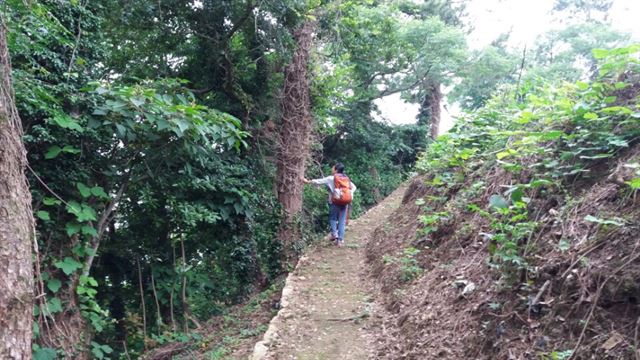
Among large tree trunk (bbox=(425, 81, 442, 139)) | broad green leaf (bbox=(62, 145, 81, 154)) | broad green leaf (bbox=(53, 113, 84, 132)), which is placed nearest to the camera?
broad green leaf (bbox=(53, 113, 84, 132))

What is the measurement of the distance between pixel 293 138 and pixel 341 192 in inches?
64.1

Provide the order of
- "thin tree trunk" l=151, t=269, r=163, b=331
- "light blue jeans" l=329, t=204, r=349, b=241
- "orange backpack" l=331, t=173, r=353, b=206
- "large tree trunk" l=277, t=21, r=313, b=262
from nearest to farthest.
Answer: "thin tree trunk" l=151, t=269, r=163, b=331 < "orange backpack" l=331, t=173, r=353, b=206 < "light blue jeans" l=329, t=204, r=349, b=241 < "large tree trunk" l=277, t=21, r=313, b=262

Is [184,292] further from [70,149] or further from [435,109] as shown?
[435,109]

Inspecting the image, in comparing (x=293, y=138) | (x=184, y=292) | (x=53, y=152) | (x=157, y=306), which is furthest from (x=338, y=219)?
(x=53, y=152)

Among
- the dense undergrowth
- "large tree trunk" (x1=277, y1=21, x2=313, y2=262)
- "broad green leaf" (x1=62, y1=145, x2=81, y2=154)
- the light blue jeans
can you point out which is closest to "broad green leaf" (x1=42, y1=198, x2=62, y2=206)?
"broad green leaf" (x1=62, y1=145, x2=81, y2=154)

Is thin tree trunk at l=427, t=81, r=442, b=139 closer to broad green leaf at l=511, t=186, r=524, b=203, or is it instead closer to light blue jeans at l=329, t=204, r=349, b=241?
light blue jeans at l=329, t=204, r=349, b=241

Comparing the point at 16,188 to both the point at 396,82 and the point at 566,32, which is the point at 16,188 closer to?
the point at 396,82

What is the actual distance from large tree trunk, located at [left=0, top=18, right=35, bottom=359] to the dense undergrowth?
121 inches

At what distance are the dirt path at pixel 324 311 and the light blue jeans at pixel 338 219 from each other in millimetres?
353

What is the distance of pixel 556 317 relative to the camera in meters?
2.84

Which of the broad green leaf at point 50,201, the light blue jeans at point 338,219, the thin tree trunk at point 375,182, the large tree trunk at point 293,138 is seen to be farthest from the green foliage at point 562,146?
the thin tree trunk at point 375,182

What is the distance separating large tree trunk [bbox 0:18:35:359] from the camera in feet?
9.30

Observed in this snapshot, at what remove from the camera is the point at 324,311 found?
17.6 feet

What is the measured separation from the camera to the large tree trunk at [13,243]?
2.84 meters
